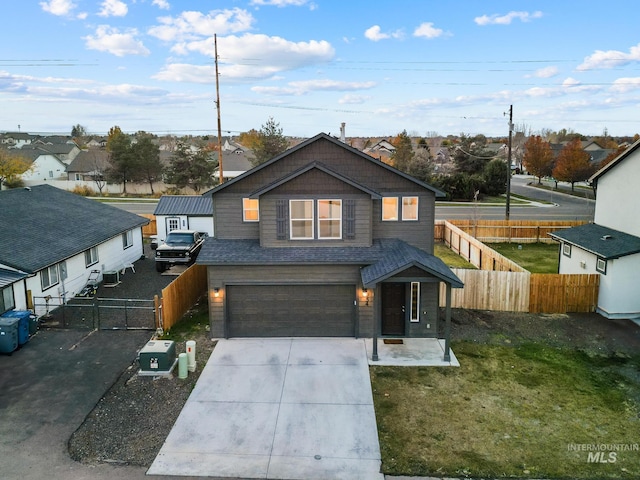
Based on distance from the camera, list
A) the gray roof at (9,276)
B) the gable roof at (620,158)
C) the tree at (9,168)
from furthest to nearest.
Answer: the tree at (9,168) < the gable roof at (620,158) < the gray roof at (9,276)

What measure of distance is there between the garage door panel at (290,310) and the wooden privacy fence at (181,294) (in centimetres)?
241

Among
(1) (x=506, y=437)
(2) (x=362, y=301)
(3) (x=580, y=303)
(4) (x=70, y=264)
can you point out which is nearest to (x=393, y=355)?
(2) (x=362, y=301)

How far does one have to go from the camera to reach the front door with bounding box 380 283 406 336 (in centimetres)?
1725

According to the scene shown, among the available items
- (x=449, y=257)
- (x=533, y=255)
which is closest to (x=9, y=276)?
(x=449, y=257)

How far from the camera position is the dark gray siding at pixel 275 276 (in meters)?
17.0

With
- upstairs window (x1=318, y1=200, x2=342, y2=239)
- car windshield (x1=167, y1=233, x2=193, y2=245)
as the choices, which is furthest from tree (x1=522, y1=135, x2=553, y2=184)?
upstairs window (x1=318, y1=200, x2=342, y2=239)

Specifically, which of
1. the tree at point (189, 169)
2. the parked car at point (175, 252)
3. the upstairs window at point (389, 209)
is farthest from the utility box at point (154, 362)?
the tree at point (189, 169)

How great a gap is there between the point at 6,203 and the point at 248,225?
13.2 metres

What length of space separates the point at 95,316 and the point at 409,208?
42.4ft

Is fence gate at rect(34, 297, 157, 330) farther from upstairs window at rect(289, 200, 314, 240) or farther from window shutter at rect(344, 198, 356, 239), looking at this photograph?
window shutter at rect(344, 198, 356, 239)

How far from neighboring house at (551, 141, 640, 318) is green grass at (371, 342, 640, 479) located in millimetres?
4238

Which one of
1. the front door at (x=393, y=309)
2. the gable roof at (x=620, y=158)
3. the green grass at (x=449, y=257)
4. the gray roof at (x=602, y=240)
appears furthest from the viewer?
the green grass at (x=449, y=257)

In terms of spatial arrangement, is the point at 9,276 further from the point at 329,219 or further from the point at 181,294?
the point at 329,219

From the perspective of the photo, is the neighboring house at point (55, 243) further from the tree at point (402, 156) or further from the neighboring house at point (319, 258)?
the tree at point (402, 156)
